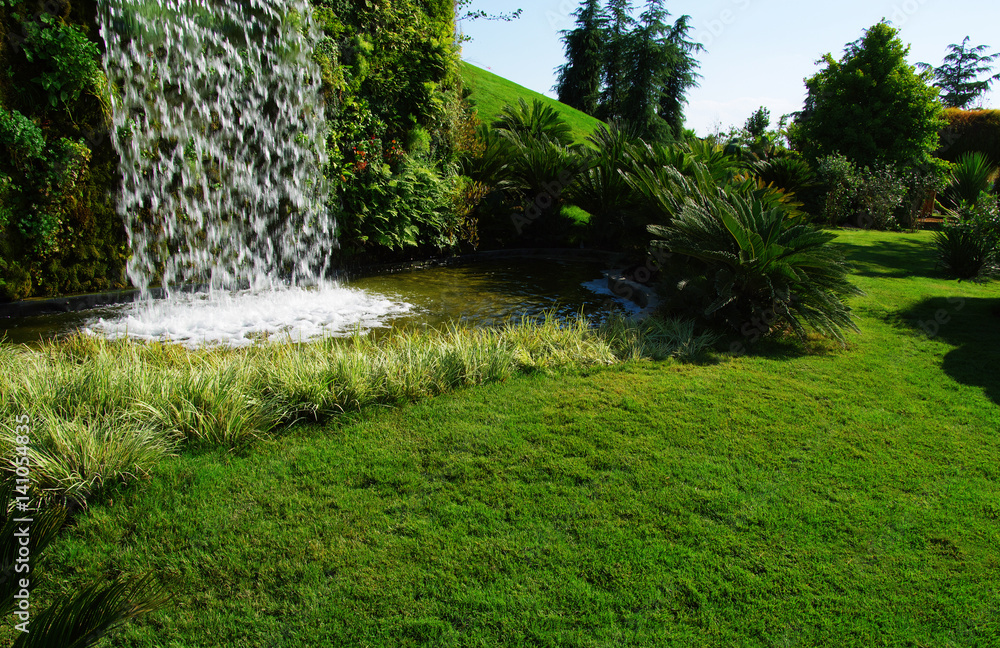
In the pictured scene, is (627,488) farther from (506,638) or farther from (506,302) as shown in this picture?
(506,302)

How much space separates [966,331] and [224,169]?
8.92 metres

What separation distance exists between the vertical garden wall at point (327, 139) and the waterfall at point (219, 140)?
235mm

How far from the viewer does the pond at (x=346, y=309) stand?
5.65 m

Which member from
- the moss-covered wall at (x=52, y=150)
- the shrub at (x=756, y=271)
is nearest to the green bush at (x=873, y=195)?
the shrub at (x=756, y=271)

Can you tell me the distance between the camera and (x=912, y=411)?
12.6 ft

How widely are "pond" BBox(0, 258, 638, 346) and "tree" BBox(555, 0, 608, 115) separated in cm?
3357

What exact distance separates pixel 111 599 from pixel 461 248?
9299 millimetres

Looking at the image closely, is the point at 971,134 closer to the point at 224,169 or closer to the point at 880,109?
the point at 880,109

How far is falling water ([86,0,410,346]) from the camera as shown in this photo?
6477 mm

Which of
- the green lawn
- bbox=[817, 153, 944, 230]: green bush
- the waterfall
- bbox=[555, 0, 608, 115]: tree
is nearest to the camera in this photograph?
the green lawn

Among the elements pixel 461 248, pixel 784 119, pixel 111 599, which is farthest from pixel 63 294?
pixel 784 119

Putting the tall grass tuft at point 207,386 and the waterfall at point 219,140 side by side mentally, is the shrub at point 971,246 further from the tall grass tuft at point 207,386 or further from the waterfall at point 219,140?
the waterfall at point 219,140

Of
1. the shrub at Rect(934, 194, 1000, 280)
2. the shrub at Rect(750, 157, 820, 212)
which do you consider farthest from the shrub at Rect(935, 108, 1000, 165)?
the shrub at Rect(934, 194, 1000, 280)

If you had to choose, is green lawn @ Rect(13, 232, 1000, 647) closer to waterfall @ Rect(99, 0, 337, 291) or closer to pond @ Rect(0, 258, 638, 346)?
pond @ Rect(0, 258, 638, 346)
